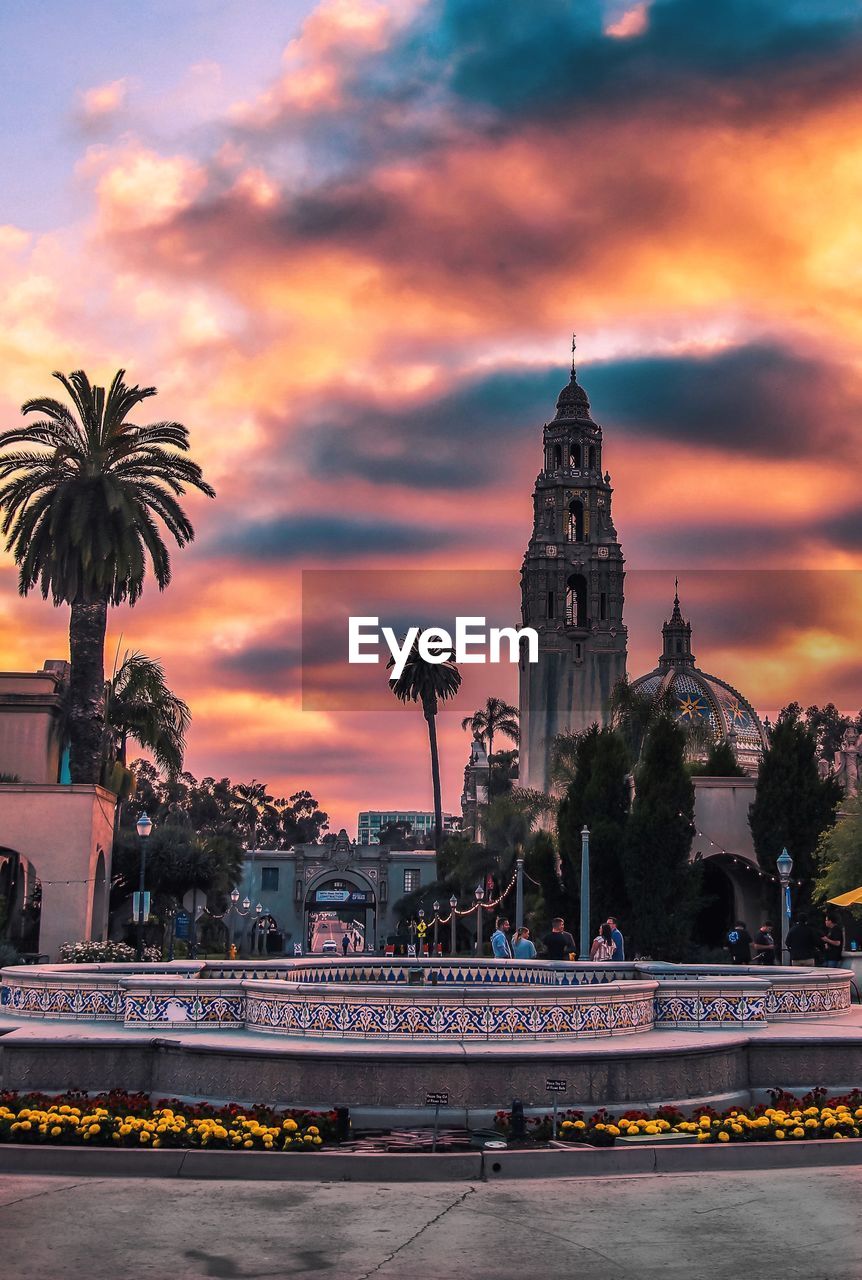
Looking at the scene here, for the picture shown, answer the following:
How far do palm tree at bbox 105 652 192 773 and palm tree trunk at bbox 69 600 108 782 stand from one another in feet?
22.9

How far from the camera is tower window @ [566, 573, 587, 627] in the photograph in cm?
12912

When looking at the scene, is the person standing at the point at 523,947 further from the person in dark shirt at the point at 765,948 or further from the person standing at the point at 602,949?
the person in dark shirt at the point at 765,948

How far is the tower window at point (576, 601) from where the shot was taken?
129 meters

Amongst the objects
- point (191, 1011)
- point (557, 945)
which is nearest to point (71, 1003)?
point (191, 1011)

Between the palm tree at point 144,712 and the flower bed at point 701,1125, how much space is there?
3604 cm

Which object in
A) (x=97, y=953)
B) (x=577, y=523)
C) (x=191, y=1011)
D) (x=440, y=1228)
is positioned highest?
(x=577, y=523)

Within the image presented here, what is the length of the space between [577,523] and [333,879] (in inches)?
1487

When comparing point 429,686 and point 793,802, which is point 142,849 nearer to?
point 793,802

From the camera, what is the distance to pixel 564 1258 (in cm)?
947

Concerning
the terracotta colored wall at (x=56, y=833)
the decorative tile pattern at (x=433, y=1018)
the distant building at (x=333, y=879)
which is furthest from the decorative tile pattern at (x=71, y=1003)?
the distant building at (x=333, y=879)

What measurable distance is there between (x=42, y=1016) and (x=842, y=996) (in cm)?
1014

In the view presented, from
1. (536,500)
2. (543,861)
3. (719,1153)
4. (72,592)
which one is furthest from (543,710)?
(719,1153)

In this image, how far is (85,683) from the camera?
134 ft

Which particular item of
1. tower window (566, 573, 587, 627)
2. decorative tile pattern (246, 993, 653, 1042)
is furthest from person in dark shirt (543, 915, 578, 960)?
tower window (566, 573, 587, 627)
